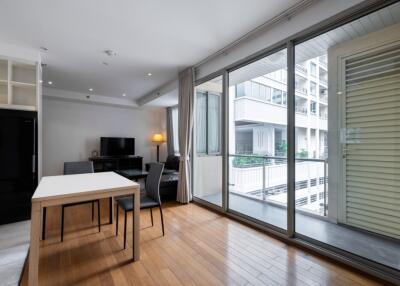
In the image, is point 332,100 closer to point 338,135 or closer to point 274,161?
point 338,135

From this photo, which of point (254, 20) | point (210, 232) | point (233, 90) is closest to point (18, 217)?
point (210, 232)

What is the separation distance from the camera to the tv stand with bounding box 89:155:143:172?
20.1 feet

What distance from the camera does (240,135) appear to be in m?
3.57

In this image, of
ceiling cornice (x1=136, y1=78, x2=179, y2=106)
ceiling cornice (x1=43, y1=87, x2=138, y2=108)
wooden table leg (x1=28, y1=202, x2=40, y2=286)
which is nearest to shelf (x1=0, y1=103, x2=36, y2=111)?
wooden table leg (x1=28, y1=202, x2=40, y2=286)

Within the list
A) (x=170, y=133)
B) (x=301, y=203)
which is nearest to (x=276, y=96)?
(x=301, y=203)

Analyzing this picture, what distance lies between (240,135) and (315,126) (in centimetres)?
132

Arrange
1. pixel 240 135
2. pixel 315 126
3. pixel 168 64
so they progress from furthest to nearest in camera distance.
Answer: pixel 168 64, pixel 240 135, pixel 315 126

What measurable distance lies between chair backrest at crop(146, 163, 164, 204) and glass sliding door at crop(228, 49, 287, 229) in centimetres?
129

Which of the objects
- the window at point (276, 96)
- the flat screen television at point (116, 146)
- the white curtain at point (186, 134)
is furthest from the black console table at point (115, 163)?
the window at point (276, 96)

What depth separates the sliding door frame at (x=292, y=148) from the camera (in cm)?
185

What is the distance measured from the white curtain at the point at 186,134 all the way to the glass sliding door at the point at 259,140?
886mm

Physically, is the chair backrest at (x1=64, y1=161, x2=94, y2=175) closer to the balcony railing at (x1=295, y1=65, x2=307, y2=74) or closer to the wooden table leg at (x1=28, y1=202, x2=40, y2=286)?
the wooden table leg at (x1=28, y1=202, x2=40, y2=286)

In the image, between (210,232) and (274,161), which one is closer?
(210,232)

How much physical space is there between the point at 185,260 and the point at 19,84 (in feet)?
12.2
